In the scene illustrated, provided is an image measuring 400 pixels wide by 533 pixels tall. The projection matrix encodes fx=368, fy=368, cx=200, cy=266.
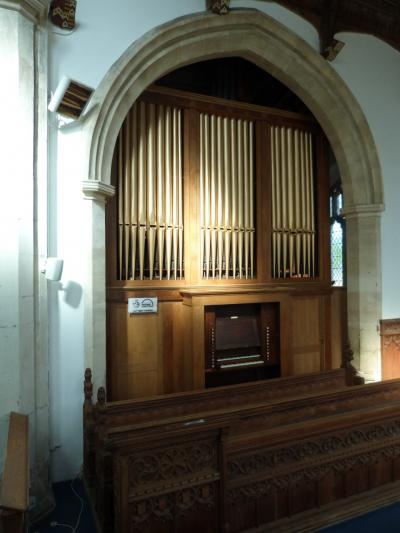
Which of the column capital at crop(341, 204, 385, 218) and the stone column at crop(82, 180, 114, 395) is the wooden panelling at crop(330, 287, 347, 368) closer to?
the column capital at crop(341, 204, 385, 218)

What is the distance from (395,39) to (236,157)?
249cm

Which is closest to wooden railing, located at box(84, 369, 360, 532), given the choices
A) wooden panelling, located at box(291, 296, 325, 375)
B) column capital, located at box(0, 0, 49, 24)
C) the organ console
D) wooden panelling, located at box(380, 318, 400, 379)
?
the organ console

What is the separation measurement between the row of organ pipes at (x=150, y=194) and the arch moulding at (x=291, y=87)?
47 centimetres

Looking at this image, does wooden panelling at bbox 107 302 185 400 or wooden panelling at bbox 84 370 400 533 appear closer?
wooden panelling at bbox 84 370 400 533

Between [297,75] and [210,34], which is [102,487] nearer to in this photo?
[210,34]

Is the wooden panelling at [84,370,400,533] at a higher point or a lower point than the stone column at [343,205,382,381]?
lower

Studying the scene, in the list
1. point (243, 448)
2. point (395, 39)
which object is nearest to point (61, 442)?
point (243, 448)

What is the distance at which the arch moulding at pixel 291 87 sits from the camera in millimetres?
3037

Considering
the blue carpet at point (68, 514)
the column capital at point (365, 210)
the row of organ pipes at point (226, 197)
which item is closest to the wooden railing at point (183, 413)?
the blue carpet at point (68, 514)

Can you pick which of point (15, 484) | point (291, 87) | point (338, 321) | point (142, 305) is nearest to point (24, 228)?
point (142, 305)

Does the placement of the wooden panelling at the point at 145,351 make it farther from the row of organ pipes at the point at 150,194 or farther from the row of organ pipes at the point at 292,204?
the row of organ pipes at the point at 292,204

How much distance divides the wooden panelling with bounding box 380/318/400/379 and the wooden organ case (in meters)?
0.55

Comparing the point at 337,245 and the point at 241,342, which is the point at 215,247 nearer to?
the point at 241,342

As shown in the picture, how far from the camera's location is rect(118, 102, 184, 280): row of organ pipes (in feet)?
12.0
